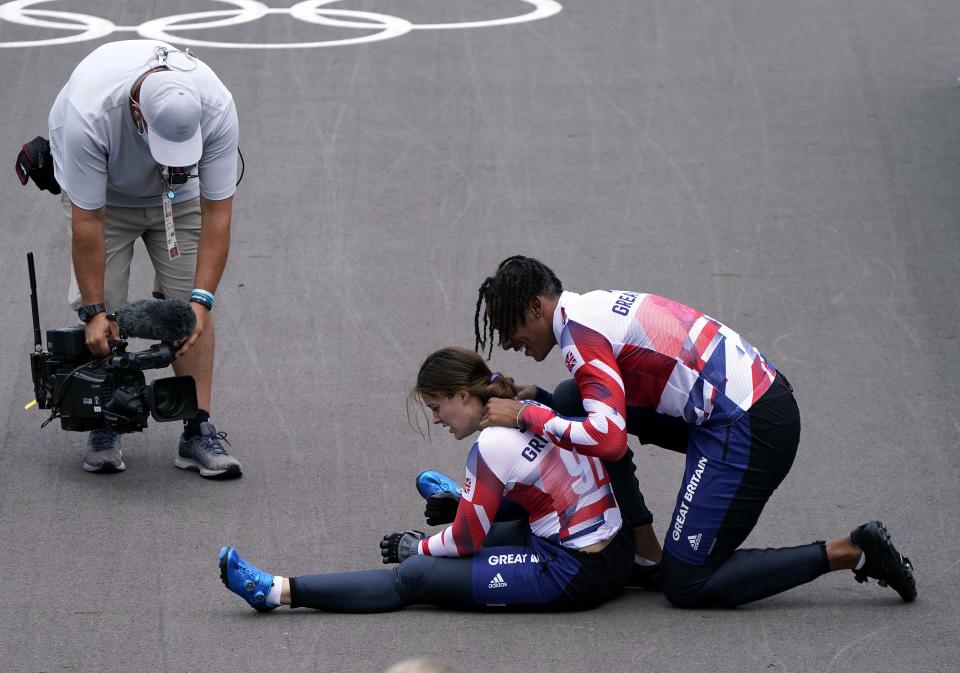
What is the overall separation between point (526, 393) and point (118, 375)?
72.6 inches

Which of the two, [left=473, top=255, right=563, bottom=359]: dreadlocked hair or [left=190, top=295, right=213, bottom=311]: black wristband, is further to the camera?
[left=190, top=295, right=213, bottom=311]: black wristband

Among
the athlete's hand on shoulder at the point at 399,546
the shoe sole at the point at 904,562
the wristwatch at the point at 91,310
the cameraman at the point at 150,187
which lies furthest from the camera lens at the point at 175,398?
the shoe sole at the point at 904,562

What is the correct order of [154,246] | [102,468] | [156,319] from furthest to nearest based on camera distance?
[154,246] → [102,468] → [156,319]

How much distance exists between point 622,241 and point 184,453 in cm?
335

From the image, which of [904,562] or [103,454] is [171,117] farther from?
[904,562]

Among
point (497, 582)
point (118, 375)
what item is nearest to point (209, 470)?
point (118, 375)

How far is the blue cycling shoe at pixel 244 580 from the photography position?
421 cm

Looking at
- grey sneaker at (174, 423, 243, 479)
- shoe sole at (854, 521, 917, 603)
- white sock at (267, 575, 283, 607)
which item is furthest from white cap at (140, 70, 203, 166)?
shoe sole at (854, 521, 917, 603)

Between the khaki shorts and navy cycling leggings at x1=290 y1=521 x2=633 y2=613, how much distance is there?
6.39 ft

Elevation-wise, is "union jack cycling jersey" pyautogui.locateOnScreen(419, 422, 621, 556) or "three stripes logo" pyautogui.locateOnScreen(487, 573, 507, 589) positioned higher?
"union jack cycling jersey" pyautogui.locateOnScreen(419, 422, 621, 556)

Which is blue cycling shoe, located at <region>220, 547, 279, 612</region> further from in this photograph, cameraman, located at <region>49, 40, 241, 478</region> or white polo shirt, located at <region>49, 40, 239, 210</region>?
white polo shirt, located at <region>49, 40, 239, 210</region>

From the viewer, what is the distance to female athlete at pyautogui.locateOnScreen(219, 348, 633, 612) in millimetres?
4211

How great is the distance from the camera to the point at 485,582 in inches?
168

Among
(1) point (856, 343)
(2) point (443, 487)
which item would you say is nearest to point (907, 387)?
(1) point (856, 343)
